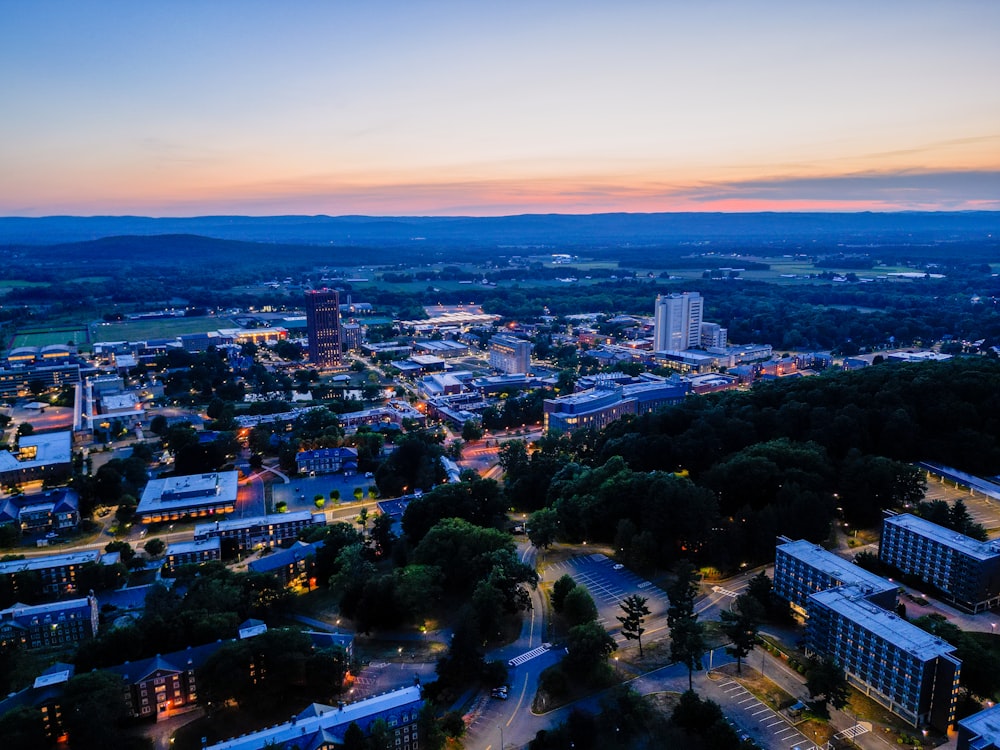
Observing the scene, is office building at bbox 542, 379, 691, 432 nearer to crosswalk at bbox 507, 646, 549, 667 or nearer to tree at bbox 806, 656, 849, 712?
crosswalk at bbox 507, 646, 549, 667

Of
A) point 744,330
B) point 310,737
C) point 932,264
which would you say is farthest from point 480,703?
point 932,264

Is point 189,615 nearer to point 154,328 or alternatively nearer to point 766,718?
point 766,718

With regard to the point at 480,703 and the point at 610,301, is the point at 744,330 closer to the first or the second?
the point at 610,301

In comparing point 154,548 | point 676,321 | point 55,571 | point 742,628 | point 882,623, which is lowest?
point 154,548

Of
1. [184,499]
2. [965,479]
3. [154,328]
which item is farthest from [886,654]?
[154,328]

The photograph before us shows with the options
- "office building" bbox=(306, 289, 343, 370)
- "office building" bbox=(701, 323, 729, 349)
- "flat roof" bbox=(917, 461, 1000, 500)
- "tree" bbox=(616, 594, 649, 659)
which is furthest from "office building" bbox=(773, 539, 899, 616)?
"office building" bbox=(701, 323, 729, 349)

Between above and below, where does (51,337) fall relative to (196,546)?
above
